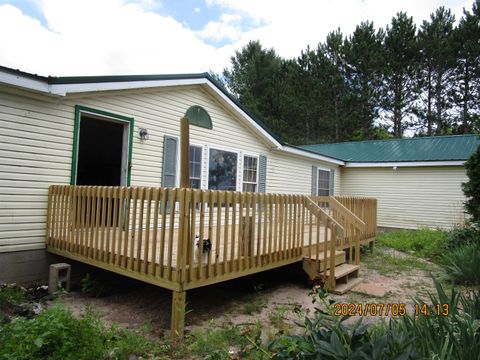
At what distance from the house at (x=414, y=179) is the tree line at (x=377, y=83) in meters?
10.1

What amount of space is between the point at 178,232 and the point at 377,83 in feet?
79.0

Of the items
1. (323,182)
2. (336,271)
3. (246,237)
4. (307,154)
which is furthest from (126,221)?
(323,182)

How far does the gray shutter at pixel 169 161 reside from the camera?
7145 mm

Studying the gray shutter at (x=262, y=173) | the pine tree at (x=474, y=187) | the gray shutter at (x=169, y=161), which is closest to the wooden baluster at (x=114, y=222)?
the gray shutter at (x=169, y=161)

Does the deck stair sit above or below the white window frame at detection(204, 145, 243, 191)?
below

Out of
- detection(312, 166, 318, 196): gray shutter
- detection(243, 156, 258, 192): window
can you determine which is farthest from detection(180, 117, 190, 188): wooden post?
detection(312, 166, 318, 196): gray shutter

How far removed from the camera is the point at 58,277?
500 cm

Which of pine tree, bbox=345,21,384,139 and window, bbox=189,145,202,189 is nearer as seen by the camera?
window, bbox=189,145,202,189

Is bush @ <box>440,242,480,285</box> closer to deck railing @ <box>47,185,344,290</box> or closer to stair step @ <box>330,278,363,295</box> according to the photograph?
stair step @ <box>330,278,363,295</box>

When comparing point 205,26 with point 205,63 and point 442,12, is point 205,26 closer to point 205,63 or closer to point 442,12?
point 205,63

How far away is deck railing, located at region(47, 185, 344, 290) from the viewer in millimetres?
3639

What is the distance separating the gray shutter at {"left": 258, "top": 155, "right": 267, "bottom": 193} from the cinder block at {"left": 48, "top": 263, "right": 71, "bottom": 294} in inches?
224

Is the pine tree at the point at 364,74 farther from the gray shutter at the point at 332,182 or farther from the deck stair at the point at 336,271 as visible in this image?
the deck stair at the point at 336,271

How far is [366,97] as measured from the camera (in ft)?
78.7
